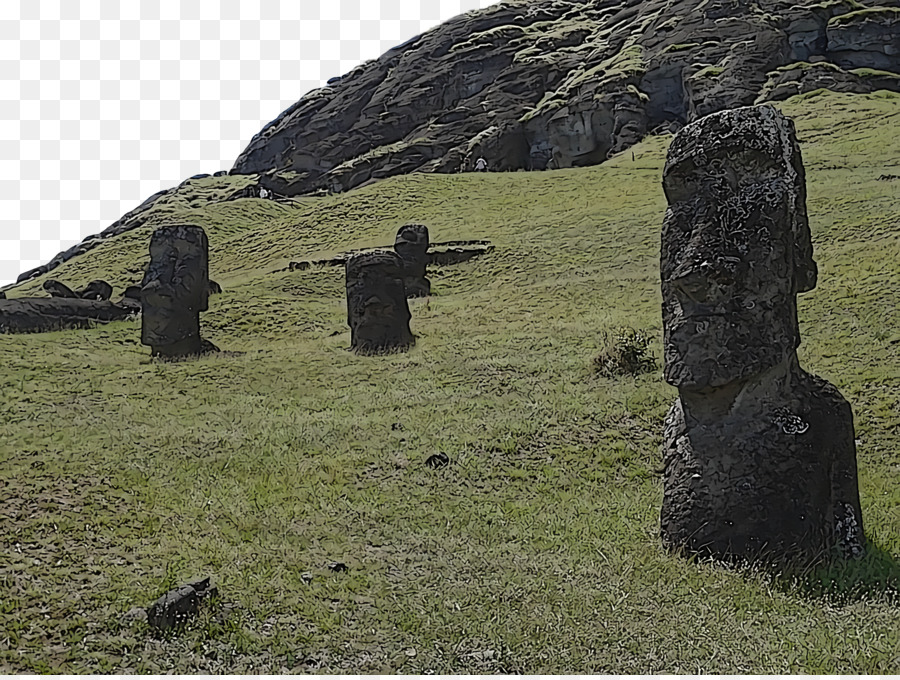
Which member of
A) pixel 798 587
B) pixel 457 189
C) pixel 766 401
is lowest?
pixel 798 587

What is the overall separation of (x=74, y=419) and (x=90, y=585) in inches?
299

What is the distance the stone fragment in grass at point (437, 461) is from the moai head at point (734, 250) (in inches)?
149

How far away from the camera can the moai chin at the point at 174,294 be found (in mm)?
20984

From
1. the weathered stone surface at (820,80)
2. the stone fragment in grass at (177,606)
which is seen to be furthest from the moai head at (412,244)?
the weathered stone surface at (820,80)

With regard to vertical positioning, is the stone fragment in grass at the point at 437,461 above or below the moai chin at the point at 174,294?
below

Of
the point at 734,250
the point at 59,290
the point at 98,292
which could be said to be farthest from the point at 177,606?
the point at 59,290

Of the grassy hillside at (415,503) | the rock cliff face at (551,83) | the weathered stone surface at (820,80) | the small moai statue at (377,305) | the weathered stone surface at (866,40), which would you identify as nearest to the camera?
the grassy hillside at (415,503)

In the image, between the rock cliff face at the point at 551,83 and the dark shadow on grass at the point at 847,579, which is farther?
the rock cliff face at the point at 551,83

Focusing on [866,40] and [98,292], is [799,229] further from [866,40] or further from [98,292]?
[866,40]

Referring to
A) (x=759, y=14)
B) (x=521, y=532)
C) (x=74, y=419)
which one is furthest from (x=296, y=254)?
(x=759, y=14)

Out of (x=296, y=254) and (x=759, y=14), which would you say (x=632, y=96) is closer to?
(x=759, y=14)

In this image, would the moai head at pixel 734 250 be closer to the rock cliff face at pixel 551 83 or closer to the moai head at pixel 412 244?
the moai head at pixel 412 244

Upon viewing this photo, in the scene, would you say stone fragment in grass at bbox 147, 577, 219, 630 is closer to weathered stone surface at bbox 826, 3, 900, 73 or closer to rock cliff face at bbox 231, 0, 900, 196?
rock cliff face at bbox 231, 0, 900, 196

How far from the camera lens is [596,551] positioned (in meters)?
7.84
